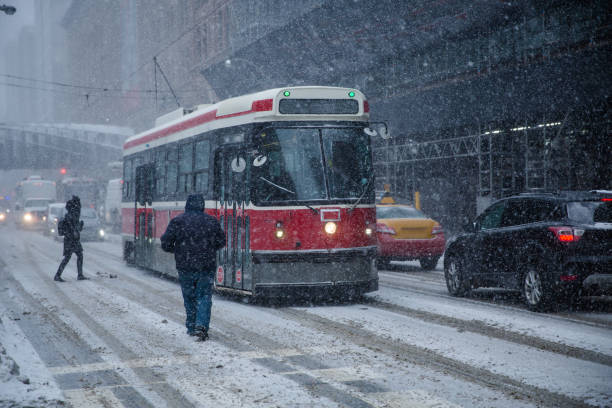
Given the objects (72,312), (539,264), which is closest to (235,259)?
(72,312)

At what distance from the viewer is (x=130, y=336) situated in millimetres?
8680

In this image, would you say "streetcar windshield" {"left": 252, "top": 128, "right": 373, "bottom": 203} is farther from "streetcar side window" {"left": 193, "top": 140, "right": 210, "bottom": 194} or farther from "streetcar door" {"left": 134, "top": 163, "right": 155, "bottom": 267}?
"streetcar door" {"left": 134, "top": 163, "right": 155, "bottom": 267}

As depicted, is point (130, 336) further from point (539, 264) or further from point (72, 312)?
point (539, 264)

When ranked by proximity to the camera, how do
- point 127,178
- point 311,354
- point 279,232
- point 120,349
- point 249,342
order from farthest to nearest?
point 127,178
point 279,232
point 249,342
point 120,349
point 311,354

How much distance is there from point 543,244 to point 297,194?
3524mm

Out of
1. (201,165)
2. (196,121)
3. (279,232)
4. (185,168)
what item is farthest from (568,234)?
(185,168)

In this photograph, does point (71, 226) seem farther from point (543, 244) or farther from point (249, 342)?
point (543, 244)

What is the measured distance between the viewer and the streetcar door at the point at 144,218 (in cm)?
1631

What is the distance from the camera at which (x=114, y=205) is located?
2016 inches

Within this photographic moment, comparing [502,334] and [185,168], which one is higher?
[185,168]

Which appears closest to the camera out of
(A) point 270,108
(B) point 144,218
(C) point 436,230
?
(A) point 270,108

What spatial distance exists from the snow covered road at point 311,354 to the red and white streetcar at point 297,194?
1.93 feet

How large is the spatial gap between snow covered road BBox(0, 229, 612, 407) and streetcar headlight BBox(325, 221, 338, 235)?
3.74 feet

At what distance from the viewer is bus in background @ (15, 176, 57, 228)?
180 ft
